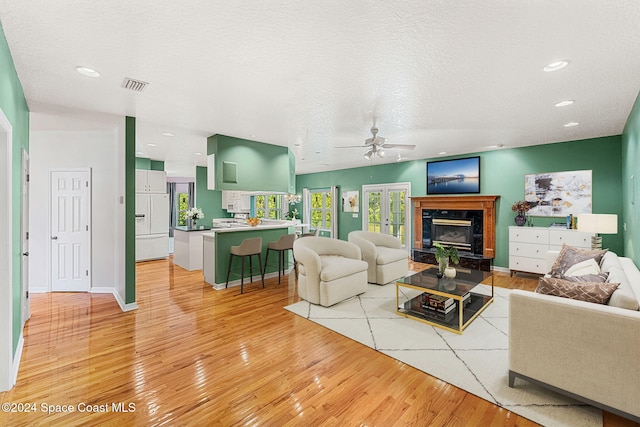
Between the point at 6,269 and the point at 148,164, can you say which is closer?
the point at 6,269

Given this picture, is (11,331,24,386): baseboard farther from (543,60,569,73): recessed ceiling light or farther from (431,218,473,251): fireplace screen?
(431,218,473,251): fireplace screen

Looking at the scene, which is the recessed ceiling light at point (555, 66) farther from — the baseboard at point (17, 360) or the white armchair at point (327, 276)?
the baseboard at point (17, 360)

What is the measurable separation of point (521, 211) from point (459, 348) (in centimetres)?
424

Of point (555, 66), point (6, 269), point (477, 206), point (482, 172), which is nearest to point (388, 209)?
point (477, 206)

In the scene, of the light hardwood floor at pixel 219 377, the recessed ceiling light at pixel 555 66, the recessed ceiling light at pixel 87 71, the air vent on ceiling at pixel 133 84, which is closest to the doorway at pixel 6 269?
the light hardwood floor at pixel 219 377

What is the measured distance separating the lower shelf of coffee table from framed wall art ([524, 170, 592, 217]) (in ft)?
9.79

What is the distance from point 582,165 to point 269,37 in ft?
20.0

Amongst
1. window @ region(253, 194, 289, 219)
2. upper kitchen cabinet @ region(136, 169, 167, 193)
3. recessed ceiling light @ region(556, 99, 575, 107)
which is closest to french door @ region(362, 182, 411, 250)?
window @ region(253, 194, 289, 219)

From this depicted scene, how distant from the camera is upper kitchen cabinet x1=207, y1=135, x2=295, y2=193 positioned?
4.98m

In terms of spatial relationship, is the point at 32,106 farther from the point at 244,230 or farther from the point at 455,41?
the point at 455,41

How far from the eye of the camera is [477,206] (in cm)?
637

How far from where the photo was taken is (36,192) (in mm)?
4418

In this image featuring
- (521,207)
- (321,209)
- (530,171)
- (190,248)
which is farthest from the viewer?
(321,209)

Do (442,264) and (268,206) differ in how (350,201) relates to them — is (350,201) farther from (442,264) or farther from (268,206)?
(442,264)
